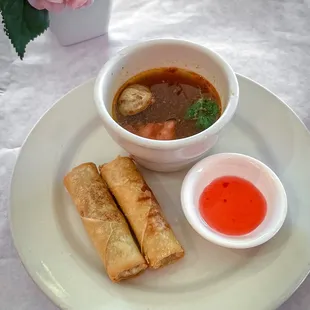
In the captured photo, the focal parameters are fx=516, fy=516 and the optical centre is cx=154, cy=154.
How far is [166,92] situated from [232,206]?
30cm

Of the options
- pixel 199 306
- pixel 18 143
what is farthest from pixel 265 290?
pixel 18 143

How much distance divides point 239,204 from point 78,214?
33 centimetres

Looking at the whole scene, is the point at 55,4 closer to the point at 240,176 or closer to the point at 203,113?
the point at 203,113

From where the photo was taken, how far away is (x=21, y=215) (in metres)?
1.05

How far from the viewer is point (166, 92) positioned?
3.83 ft

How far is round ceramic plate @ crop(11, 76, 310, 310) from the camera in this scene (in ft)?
3.13

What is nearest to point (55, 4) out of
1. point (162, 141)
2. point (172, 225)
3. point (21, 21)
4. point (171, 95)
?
point (21, 21)

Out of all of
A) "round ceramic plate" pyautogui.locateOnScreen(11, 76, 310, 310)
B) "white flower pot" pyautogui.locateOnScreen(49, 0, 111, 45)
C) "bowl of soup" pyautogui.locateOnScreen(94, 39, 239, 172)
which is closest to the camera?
"round ceramic plate" pyautogui.locateOnScreen(11, 76, 310, 310)

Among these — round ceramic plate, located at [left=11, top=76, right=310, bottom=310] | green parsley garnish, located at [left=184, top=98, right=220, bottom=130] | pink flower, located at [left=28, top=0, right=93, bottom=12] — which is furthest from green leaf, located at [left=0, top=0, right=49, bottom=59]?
green parsley garnish, located at [left=184, top=98, right=220, bottom=130]

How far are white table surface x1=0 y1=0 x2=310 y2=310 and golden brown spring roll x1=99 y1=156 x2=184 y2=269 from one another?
0.98ft

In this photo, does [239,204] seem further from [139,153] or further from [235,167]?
[139,153]

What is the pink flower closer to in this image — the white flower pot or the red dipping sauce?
the white flower pot

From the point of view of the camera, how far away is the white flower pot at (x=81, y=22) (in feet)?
4.44

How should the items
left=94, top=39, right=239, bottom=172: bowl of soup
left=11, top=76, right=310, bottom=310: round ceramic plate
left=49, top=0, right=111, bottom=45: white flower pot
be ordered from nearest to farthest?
left=11, top=76, right=310, bottom=310: round ceramic plate, left=94, top=39, right=239, bottom=172: bowl of soup, left=49, top=0, right=111, bottom=45: white flower pot
